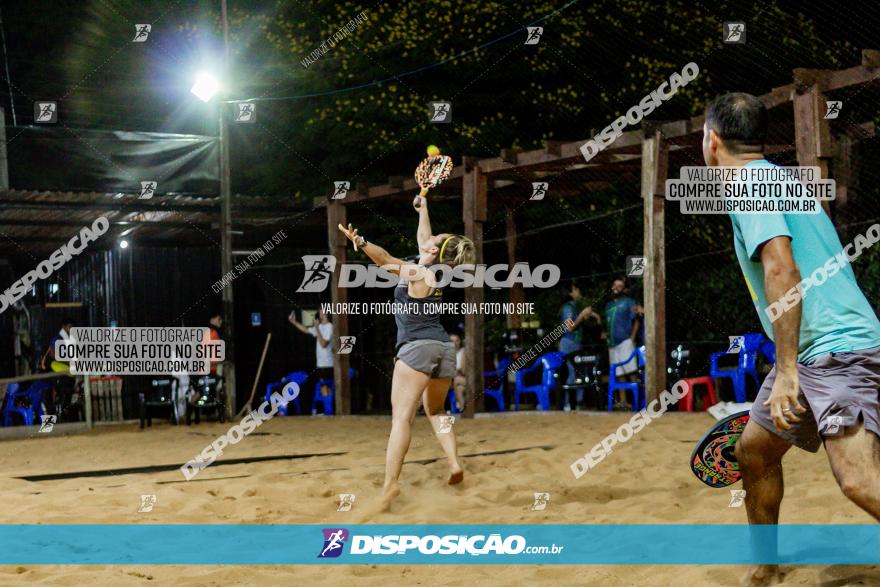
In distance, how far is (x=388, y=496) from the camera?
6379 mm

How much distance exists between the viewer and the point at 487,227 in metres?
18.6

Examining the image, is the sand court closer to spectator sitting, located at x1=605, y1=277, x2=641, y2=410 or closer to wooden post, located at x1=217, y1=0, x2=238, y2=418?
spectator sitting, located at x1=605, y1=277, x2=641, y2=410

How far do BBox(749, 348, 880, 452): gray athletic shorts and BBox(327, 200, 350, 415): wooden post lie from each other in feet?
40.9

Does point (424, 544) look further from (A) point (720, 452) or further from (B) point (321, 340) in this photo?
(B) point (321, 340)

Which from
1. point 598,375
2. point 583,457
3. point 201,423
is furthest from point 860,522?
point 201,423

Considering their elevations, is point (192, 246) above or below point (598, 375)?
above

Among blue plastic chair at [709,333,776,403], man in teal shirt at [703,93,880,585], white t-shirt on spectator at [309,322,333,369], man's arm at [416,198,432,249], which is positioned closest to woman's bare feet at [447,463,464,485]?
man's arm at [416,198,432,249]

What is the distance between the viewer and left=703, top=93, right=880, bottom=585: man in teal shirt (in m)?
3.39

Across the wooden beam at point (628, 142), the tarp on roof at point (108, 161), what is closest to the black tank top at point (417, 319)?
the wooden beam at point (628, 142)

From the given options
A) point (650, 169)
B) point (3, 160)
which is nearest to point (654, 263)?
point (650, 169)

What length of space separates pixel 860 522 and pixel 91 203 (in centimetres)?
1385

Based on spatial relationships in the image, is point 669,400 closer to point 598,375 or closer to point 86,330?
point 598,375

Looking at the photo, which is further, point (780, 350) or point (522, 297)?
point (522, 297)

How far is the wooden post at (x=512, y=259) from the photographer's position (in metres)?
16.8
